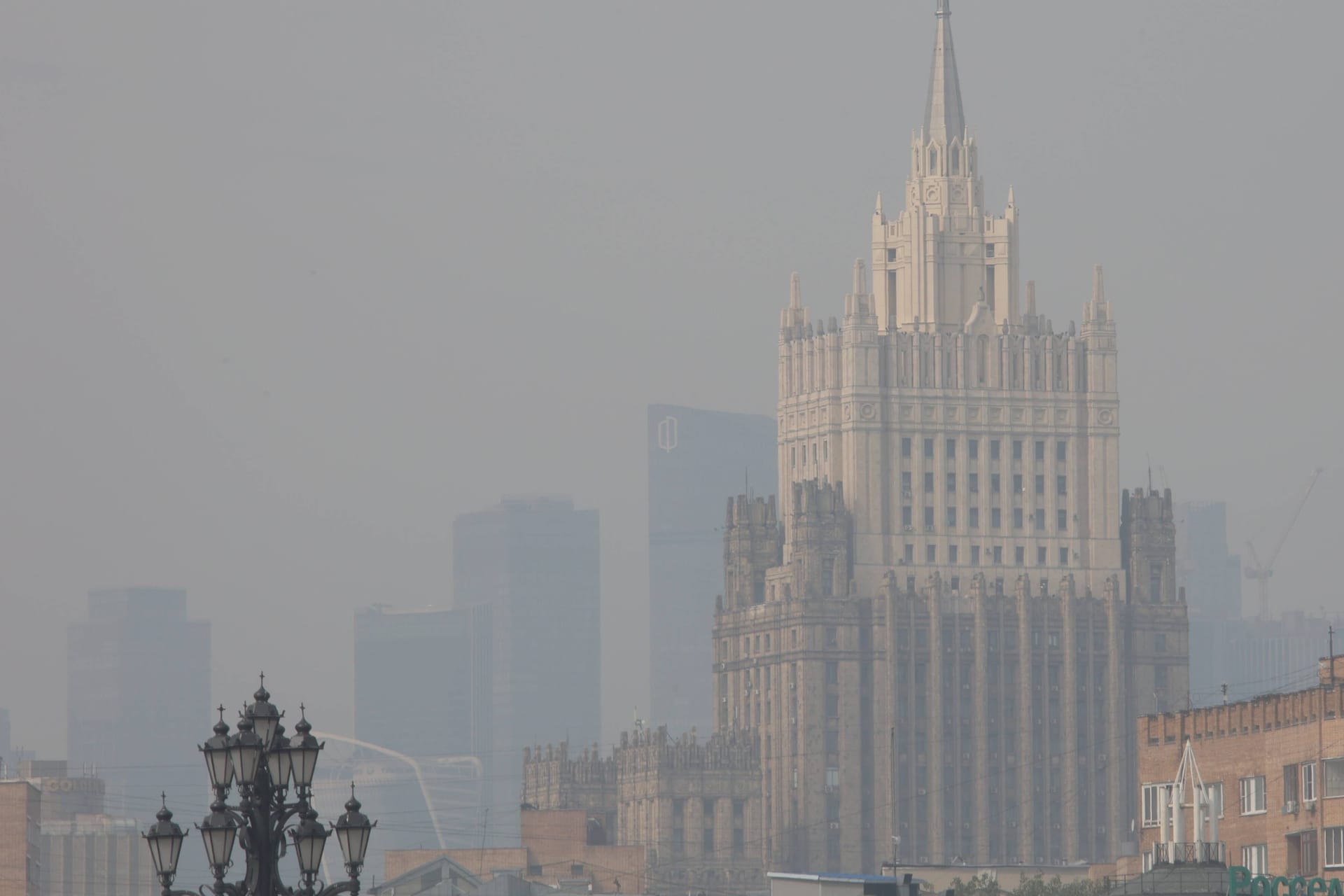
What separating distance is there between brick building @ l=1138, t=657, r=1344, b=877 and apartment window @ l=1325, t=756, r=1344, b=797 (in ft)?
0.10

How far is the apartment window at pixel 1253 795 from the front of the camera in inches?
6585

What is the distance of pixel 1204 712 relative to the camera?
6919 inches

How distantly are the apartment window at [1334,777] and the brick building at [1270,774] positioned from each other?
30mm

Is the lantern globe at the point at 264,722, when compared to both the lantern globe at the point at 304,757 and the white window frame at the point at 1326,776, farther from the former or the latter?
the white window frame at the point at 1326,776

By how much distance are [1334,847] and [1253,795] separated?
14442 mm

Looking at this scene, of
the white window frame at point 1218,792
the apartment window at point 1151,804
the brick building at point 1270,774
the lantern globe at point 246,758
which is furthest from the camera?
the apartment window at point 1151,804

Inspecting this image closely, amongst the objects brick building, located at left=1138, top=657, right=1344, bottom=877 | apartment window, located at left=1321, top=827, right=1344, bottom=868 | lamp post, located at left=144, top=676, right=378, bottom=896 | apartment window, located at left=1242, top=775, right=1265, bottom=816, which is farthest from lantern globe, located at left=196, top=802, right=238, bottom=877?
apartment window, located at left=1242, top=775, right=1265, bottom=816

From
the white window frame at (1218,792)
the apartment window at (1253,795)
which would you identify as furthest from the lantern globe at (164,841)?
the white window frame at (1218,792)

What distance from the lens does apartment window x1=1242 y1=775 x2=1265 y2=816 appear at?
167250 mm

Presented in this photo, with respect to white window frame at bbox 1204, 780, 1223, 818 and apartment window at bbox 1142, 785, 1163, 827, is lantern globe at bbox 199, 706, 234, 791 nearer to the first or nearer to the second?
white window frame at bbox 1204, 780, 1223, 818

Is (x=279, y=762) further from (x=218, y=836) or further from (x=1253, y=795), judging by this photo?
(x=1253, y=795)

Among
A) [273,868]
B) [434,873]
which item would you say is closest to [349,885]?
[273,868]

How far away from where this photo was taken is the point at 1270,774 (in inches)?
6535

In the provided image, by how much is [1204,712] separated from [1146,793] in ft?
21.6
